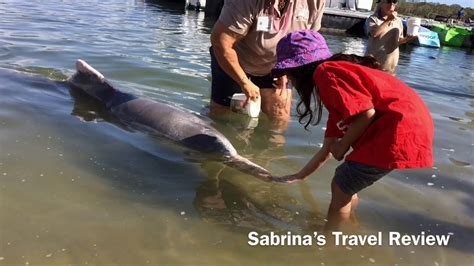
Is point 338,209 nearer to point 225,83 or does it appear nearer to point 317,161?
point 317,161

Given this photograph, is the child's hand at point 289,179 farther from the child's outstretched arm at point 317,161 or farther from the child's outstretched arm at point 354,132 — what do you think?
the child's outstretched arm at point 354,132

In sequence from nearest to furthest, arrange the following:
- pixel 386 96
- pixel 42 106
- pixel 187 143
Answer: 1. pixel 386 96
2. pixel 187 143
3. pixel 42 106

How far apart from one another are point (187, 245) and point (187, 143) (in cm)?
156

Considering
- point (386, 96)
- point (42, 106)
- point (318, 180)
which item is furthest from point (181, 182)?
point (42, 106)

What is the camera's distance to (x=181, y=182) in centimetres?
374

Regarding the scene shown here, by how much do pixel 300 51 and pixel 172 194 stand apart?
56.5 inches

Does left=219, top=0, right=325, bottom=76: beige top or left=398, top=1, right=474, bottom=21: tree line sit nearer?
left=219, top=0, right=325, bottom=76: beige top

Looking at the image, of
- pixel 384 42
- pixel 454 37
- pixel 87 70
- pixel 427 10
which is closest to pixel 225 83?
pixel 87 70

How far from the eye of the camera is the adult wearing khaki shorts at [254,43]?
4148 millimetres

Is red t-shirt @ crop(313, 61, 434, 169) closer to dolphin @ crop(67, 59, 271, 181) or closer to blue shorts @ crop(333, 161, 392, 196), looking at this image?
blue shorts @ crop(333, 161, 392, 196)

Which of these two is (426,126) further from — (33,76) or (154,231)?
(33,76)

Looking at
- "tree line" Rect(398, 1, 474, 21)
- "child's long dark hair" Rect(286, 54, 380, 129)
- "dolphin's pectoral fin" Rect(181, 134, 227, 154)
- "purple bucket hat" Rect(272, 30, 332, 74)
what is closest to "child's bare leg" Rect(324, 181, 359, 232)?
"child's long dark hair" Rect(286, 54, 380, 129)

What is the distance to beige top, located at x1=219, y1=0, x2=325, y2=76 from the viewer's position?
4180 millimetres

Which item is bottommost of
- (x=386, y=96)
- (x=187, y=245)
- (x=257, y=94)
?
(x=187, y=245)
